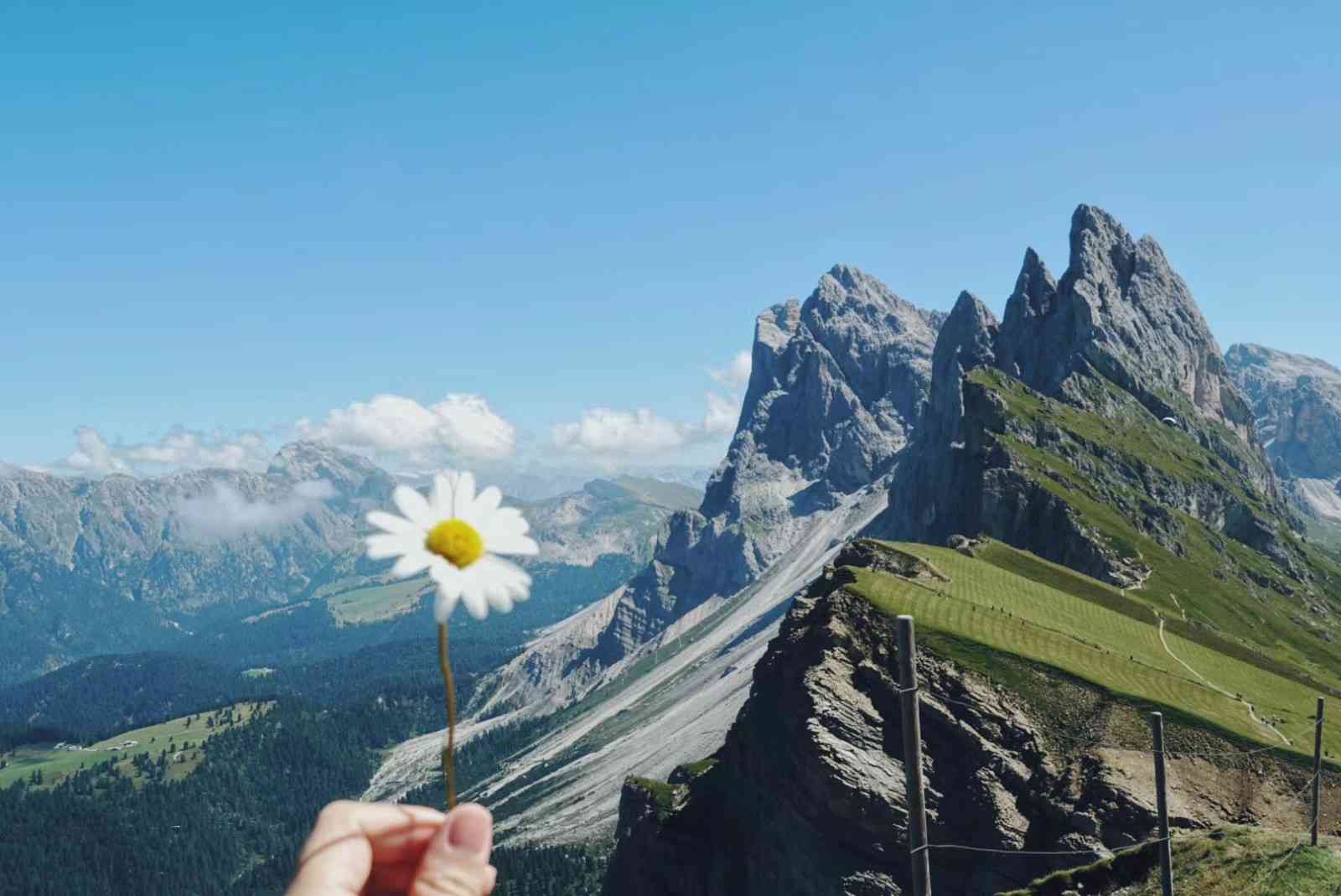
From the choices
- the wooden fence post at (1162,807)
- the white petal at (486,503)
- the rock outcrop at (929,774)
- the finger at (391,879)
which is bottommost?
the rock outcrop at (929,774)

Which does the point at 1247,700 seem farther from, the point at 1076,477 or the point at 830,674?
the point at 1076,477

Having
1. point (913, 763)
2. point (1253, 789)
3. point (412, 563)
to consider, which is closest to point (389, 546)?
point (412, 563)

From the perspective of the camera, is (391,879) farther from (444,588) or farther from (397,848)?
(444,588)

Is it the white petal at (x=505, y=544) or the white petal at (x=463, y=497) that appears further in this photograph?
the white petal at (x=463, y=497)

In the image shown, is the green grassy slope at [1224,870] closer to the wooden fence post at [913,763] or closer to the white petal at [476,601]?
the wooden fence post at [913,763]

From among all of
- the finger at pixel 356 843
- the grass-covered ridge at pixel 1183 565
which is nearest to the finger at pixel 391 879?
the finger at pixel 356 843

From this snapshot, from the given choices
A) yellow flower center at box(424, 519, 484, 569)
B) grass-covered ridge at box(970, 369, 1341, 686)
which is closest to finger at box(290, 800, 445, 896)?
yellow flower center at box(424, 519, 484, 569)

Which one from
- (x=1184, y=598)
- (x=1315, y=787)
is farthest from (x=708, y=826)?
(x=1184, y=598)
